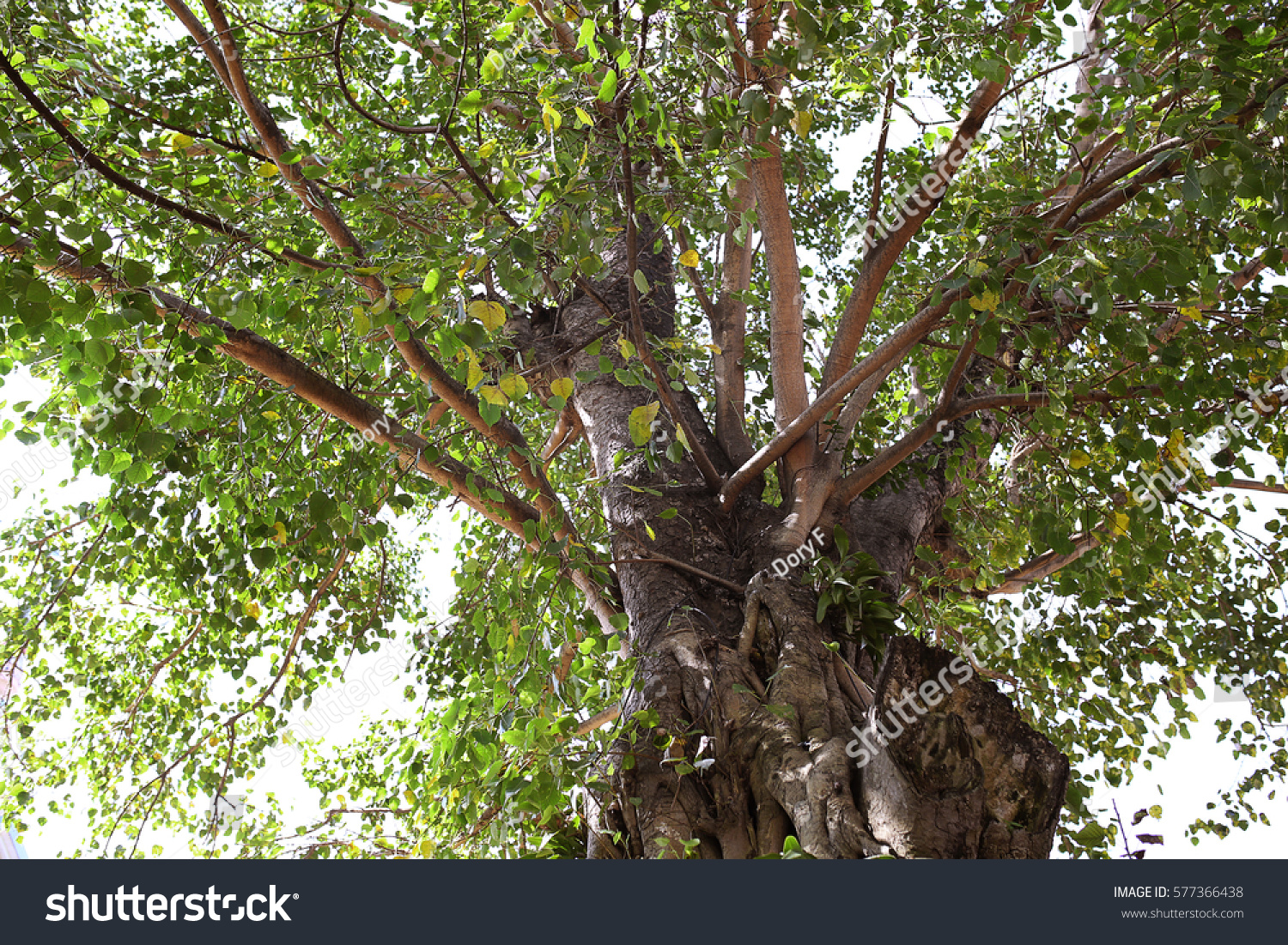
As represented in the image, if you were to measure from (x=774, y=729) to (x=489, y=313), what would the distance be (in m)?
1.56

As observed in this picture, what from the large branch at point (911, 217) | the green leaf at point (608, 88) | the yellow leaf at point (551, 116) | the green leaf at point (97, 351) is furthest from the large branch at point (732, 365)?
the green leaf at point (97, 351)

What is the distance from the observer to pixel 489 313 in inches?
86.6

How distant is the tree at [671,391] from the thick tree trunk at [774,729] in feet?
0.05

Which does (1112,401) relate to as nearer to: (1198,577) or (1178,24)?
(1178,24)

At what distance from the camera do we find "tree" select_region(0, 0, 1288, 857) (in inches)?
94.8

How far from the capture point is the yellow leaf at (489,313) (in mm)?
2178

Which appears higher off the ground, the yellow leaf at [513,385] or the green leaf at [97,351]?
the green leaf at [97,351]

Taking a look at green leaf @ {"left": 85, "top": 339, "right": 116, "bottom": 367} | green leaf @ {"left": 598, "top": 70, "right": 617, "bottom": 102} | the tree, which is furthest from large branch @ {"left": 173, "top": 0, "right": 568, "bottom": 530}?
green leaf @ {"left": 598, "top": 70, "right": 617, "bottom": 102}

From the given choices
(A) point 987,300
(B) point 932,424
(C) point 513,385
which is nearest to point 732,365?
(B) point 932,424

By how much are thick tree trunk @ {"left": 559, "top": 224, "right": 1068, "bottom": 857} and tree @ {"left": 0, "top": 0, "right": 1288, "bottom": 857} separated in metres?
0.01

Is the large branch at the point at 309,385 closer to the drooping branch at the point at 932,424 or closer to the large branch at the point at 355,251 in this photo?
the large branch at the point at 355,251

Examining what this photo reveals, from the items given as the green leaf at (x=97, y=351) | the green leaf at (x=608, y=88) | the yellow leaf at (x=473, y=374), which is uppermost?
the green leaf at (x=608, y=88)

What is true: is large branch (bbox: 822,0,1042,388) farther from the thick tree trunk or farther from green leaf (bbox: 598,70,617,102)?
green leaf (bbox: 598,70,617,102)

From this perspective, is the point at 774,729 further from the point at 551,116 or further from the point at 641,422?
the point at 551,116
